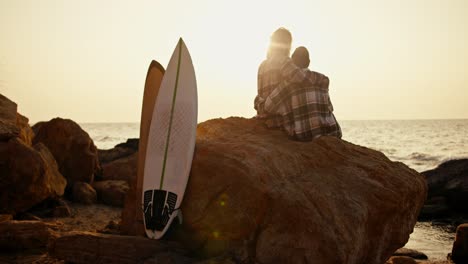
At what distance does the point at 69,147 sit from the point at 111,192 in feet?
5.48

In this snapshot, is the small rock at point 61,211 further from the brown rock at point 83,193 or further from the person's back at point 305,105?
the person's back at point 305,105

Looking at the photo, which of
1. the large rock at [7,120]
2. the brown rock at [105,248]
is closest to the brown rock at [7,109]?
the large rock at [7,120]

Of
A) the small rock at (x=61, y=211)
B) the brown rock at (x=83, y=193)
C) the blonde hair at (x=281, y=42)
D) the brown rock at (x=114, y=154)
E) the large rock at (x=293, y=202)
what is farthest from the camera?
the brown rock at (x=114, y=154)

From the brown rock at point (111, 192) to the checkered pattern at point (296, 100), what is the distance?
541cm

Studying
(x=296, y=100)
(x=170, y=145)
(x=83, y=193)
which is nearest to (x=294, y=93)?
(x=296, y=100)

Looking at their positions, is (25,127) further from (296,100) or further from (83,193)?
(296,100)

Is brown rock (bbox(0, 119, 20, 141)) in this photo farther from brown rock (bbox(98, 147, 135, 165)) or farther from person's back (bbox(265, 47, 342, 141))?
brown rock (bbox(98, 147, 135, 165))

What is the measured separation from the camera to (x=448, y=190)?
1466 centimetres

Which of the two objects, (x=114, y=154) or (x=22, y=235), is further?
(x=114, y=154)

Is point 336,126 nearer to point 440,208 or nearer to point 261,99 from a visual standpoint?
point 261,99

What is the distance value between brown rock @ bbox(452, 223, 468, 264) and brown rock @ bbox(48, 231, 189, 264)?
6.37 metres

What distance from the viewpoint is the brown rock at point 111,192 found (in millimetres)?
10250

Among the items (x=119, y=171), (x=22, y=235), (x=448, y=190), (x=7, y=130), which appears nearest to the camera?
(x=22, y=235)

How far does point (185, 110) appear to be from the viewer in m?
5.69
